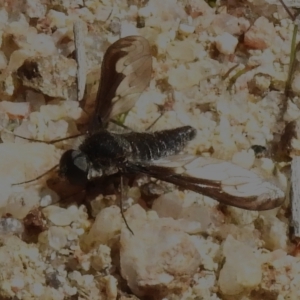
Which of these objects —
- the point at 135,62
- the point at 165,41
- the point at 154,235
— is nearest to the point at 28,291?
the point at 154,235

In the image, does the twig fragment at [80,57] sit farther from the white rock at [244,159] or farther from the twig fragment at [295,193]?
the twig fragment at [295,193]

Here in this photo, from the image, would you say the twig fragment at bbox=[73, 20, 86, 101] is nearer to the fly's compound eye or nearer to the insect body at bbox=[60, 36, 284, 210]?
the insect body at bbox=[60, 36, 284, 210]

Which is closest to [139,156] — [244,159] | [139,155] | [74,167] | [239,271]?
[139,155]

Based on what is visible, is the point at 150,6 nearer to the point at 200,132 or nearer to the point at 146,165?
the point at 200,132

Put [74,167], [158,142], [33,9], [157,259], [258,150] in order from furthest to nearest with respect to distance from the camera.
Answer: [33,9], [258,150], [158,142], [74,167], [157,259]

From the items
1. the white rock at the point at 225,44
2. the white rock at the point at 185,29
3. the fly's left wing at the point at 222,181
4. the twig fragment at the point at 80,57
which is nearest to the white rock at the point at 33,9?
the twig fragment at the point at 80,57

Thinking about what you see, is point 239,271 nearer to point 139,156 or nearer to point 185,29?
point 139,156

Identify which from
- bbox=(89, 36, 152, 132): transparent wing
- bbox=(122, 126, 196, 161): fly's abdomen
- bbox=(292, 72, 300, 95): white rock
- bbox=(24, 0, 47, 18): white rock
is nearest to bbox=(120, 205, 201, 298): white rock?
bbox=(122, 126, 196, 161): fly's abdomen
